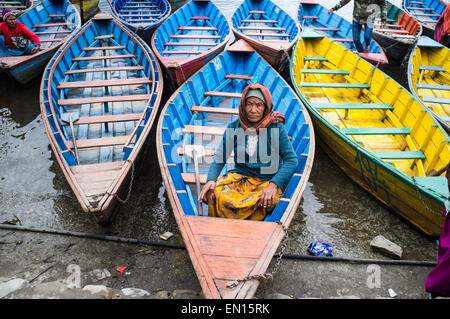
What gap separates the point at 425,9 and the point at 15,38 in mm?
12069

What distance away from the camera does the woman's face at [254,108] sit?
2.95 m

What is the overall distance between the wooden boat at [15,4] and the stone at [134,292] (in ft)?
35.5

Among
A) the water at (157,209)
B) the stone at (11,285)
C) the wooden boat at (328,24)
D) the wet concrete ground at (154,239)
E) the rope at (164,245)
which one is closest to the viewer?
the stone at (11,285)

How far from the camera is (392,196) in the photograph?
3793 millimetres

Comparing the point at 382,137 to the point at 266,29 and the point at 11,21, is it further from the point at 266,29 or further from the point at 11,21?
the point at 11,21

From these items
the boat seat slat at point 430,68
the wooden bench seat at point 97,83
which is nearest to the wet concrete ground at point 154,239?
the wooden bench seat at point 97,83

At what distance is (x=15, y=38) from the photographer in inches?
255

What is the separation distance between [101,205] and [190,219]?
1035 mm

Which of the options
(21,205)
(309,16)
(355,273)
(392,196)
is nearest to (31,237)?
(21,205)

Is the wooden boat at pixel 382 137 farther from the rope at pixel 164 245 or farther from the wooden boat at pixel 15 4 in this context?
the wooden boat at pixel 15 4

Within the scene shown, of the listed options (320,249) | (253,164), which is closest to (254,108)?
(253,164)

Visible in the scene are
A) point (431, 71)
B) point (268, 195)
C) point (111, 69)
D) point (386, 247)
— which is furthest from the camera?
point (431, 71)

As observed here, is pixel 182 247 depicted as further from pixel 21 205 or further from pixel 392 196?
pixel 392 196

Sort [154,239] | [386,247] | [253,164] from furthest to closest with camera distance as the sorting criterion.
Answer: [154,239] < [386,247] < [253,164]
